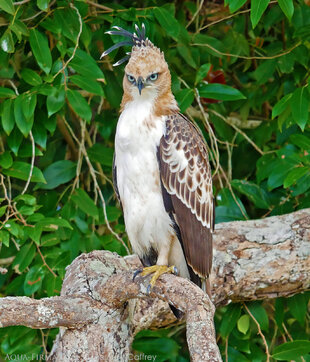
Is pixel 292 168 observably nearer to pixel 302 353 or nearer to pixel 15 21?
pixel 302 353

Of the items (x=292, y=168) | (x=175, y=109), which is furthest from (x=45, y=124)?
(x=292, y=168)

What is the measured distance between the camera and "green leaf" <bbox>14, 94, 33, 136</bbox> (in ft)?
12.3

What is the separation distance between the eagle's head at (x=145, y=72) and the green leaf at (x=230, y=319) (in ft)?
4.53

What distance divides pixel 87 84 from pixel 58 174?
73 centimetres

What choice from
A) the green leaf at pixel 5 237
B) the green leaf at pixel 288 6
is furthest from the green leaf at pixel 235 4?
the green leaf at pixel 5 237

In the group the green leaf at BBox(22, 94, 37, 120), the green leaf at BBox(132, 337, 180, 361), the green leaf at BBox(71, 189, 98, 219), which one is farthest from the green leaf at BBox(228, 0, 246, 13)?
the green leaf at BBox(132, 337, 180, 361)

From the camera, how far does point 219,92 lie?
13.5 feet

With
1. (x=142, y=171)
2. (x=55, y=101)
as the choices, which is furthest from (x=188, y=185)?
(x=55, y=101)

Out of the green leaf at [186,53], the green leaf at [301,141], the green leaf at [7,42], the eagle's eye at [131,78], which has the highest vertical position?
the green leaf at [7,42]

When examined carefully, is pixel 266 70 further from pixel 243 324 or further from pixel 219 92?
pixel 243 324

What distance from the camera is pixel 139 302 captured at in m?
3.56

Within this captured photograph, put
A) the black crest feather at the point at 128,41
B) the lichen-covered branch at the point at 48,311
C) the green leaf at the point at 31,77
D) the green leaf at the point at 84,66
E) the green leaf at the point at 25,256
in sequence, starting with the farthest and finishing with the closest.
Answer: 1. the green leaf at the point at 25,256
2. the green leaf at the point at 31,77
3. the green leaf at the point at 84,66
4. the black crest feather at the point at 128,41
5. the lichen-covered branch at the point at 48,311

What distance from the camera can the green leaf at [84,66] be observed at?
3771 millimetres

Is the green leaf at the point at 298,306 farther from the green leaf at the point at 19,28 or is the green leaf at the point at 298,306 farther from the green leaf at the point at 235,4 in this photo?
the green leaf at the point at 19,28
